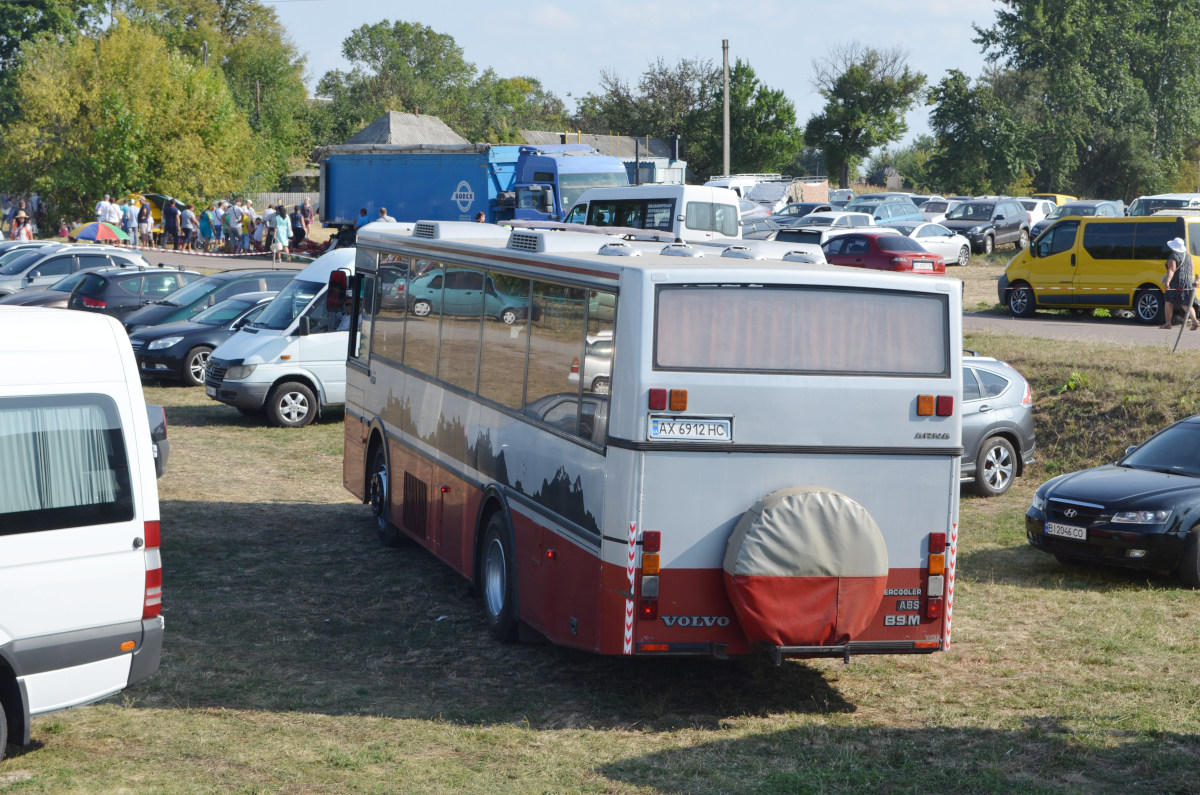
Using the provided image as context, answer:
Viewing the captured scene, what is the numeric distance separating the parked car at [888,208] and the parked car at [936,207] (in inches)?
17.4

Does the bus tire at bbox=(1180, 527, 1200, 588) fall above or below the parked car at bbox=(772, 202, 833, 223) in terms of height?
below

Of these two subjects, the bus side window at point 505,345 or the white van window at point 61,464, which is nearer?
the white van window at point 61,464

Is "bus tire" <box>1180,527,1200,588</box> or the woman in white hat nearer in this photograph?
"bus tire" <box>1180,527,1200,588</box>

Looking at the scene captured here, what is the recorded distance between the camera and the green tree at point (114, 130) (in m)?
47.2

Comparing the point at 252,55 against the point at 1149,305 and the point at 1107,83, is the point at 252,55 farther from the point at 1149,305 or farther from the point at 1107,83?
the point at 1149,305

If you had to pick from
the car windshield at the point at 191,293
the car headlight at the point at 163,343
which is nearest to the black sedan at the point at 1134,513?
the car headlight at the point at 163,343

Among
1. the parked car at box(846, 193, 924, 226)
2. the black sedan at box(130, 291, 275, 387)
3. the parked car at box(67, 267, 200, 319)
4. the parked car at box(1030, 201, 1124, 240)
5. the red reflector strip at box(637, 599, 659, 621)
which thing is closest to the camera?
the red reflector strip at box(637, 599, 659, 621)

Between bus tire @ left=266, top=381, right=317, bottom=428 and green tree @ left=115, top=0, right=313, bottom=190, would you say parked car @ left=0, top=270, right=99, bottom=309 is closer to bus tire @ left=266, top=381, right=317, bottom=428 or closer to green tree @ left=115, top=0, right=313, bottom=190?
bus tire @ left=266, top=381, right=317, bottom=428

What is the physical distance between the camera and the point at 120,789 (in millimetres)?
6098

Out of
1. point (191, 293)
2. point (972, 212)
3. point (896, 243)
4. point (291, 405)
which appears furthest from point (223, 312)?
point (972, 212)

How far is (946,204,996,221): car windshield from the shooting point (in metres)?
40.4

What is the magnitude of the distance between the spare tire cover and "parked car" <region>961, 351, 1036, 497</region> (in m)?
8.16

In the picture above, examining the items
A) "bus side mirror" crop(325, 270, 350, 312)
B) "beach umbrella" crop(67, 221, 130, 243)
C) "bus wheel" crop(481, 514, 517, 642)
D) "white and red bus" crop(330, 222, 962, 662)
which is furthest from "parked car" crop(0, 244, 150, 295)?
"white and red bus" crop(330, 222, 962, 662)

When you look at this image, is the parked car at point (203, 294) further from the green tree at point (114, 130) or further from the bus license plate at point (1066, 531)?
the green tree at point (114, 130)
